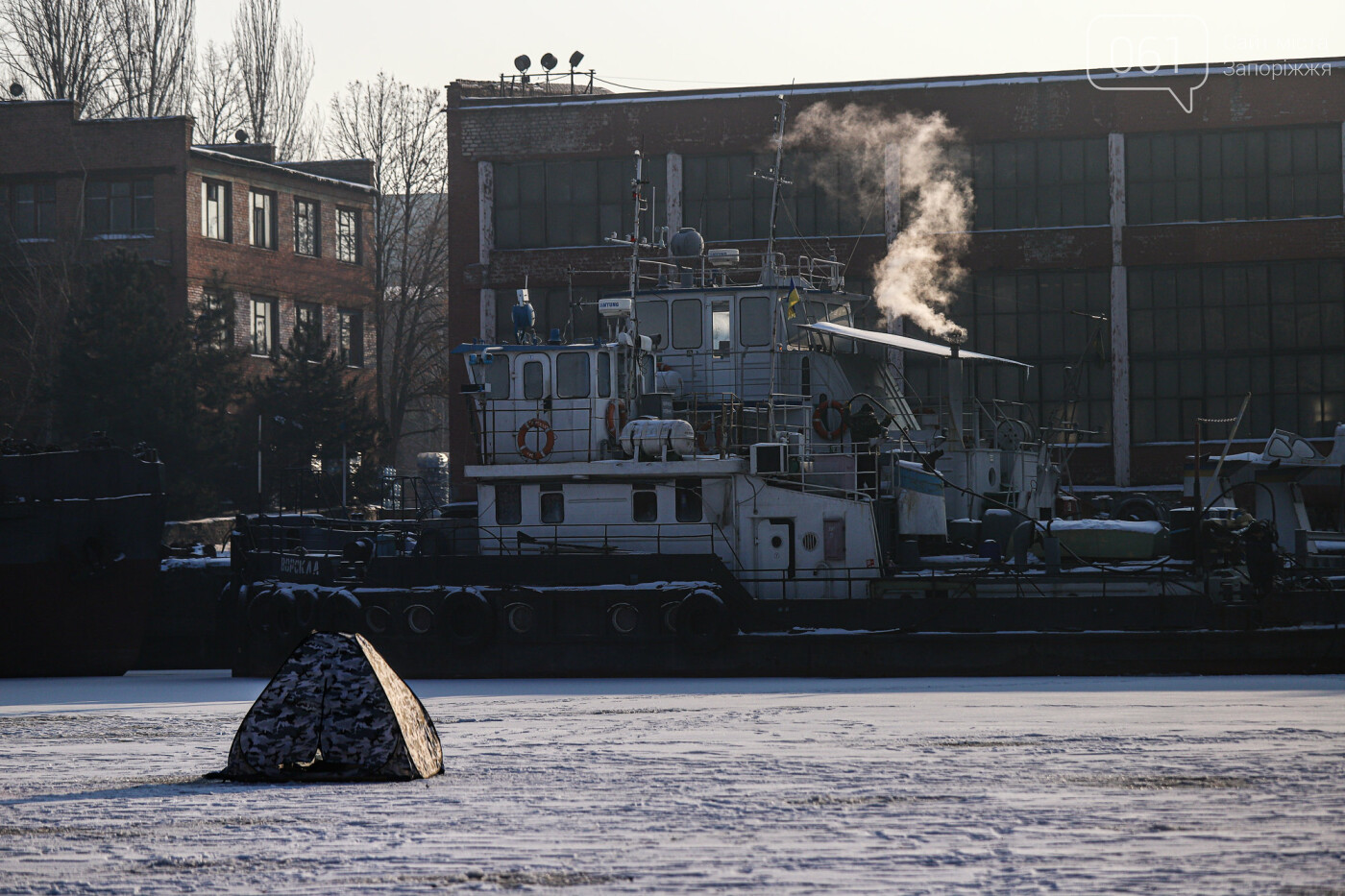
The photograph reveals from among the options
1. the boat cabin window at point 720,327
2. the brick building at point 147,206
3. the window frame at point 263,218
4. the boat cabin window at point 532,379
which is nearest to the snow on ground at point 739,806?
the boat cabin window at point 532,379

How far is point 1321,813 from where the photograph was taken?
27.0 ft

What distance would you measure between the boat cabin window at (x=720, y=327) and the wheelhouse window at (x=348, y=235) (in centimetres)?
3548

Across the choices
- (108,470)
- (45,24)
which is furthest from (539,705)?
(45,24)

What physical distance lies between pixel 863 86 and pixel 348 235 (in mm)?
23385

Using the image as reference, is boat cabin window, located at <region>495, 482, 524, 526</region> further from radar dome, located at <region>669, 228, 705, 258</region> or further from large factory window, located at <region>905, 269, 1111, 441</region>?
large factory window, located at <region>905, 269, 1111, 441</region>

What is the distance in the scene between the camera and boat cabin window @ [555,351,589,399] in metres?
20.9

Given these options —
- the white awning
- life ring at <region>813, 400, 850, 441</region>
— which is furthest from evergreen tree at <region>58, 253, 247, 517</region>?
life ring at <region>813, 400, 850, 441</region>

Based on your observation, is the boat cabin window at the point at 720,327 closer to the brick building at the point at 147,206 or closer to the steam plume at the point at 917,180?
the steam plume at the point at 917,180

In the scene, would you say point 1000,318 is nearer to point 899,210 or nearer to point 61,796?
point 899,210

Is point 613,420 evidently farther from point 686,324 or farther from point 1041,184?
point 1041,184

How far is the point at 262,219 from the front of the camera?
168ft

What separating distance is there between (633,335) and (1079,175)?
68.7 ft

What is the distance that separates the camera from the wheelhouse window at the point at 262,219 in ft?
166

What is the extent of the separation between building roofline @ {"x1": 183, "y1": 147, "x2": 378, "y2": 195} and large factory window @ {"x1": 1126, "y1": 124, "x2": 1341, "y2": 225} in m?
27.3
